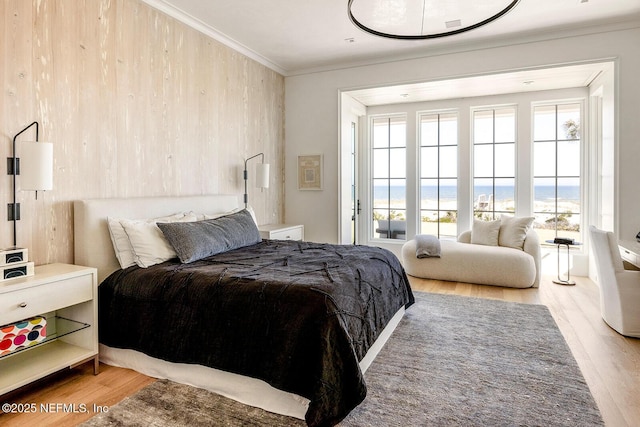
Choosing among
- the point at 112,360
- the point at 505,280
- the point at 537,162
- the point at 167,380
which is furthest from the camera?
the point at 537,162

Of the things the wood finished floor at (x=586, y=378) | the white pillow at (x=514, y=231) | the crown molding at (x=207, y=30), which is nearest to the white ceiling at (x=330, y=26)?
the crown molding at (x=207, y=30)

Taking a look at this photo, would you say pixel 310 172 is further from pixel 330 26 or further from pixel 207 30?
pixel 207 30

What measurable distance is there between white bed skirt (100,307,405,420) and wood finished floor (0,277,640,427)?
7 cm

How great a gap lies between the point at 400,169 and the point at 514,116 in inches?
67.0

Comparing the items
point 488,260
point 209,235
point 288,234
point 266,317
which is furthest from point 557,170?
point 266,317

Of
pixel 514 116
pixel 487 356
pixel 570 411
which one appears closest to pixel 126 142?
pixel 487 356

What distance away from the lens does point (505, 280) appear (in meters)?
4.51

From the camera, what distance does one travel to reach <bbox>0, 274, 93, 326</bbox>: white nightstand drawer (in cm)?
196

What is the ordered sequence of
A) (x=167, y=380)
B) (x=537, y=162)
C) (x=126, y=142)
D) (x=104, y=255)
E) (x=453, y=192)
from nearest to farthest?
(x=167, y=380) → (x=104, y=255) → (x=126, y=142) → (x=537, y=162) → (x=453, y=192)

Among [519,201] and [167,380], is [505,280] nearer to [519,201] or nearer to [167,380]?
[519,201]

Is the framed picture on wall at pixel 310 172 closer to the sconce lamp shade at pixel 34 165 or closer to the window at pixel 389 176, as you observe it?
the window at pixel 389 176

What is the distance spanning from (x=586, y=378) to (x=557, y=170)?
11.8 ft

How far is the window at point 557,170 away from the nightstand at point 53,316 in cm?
529

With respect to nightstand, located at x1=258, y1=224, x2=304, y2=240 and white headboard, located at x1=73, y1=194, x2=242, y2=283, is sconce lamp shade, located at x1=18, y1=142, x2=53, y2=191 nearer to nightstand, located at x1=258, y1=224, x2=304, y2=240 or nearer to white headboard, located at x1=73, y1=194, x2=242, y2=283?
white headboard, located at x1=73, y1=194, x2=242, y2=283
